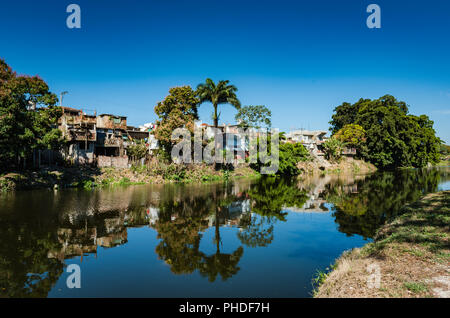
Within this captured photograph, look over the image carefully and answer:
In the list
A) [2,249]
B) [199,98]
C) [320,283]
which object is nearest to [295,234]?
[320,283]

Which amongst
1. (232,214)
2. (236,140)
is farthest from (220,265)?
(236,140)

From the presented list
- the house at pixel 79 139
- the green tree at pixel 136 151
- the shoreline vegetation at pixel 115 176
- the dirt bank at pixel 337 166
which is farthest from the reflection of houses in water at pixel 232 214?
the dirt bank at pixel 337 166

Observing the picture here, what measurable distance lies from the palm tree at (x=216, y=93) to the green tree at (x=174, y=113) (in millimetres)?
1339

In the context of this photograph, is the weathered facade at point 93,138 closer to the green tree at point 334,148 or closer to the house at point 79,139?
the house at point 79,139

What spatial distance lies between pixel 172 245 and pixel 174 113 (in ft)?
91.0

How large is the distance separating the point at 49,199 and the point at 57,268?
41.7ft

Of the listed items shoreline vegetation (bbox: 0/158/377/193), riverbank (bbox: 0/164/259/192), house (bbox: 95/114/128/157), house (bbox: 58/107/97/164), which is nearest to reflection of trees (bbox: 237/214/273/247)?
shoreline vegetation (bbox: 0/158/377/193)

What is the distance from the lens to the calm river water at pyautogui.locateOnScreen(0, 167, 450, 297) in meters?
6.86

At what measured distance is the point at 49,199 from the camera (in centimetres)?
1817

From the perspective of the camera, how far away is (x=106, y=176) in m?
29.4

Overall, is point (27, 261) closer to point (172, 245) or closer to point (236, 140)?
point (172, 245)

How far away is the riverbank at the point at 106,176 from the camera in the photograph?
23.2 m

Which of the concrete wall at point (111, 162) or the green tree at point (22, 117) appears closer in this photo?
the green tree at point (22, 117)

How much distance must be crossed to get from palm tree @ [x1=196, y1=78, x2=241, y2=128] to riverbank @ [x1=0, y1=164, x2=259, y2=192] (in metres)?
7.51
